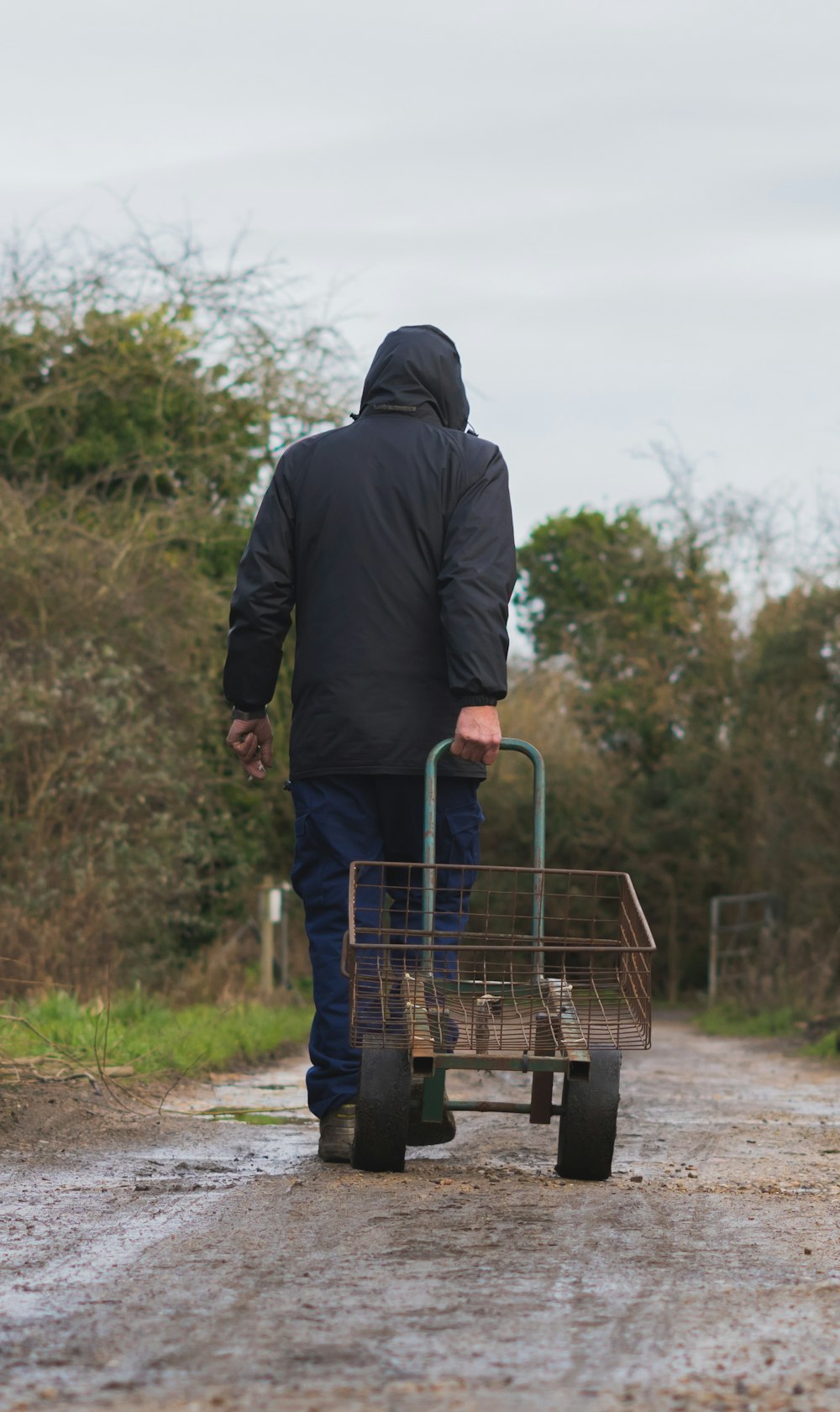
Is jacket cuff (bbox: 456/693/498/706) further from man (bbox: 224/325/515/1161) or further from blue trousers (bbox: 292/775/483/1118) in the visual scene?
blue trousers (bbox: 292/775/483/1118)

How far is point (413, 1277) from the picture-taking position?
9.86 ft

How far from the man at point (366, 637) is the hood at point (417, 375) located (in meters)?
0.05

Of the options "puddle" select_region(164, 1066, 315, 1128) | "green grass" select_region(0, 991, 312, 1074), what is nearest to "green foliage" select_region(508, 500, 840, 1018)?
"green grass" select_region(0, 991, 312, 1074)

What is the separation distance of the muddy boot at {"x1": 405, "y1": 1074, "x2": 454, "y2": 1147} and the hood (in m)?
1.96

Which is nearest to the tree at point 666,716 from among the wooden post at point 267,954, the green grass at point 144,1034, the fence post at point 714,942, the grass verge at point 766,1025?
the fence post at point 714,942

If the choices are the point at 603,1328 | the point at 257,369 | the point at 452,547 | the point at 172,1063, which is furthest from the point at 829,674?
the point at 603,1328

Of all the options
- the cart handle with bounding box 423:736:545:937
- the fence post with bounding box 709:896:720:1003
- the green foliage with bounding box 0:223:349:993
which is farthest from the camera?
the fence post with bounding box 709:896:720:1003

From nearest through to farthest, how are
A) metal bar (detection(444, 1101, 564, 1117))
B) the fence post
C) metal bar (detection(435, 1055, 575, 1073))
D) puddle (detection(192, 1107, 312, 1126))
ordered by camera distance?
metal bar (detection(435, 1055, 575, 1073)) < metal bar (detection(444, 1101, 564, 1117)) < puddle (detection(192, 1107, 312, 1126)) < the fence post

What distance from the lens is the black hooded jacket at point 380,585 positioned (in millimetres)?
4812

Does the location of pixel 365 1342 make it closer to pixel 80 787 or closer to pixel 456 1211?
pixel 456 1211

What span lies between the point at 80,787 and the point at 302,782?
21.9 ft

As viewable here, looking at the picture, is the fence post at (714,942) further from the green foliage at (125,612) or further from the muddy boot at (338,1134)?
the muddy boot at (338,1134)

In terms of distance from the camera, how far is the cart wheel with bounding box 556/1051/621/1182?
4.21 m

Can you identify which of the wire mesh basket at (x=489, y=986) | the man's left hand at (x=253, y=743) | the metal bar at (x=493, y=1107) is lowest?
the metal bar at (x=493, y=1107)
